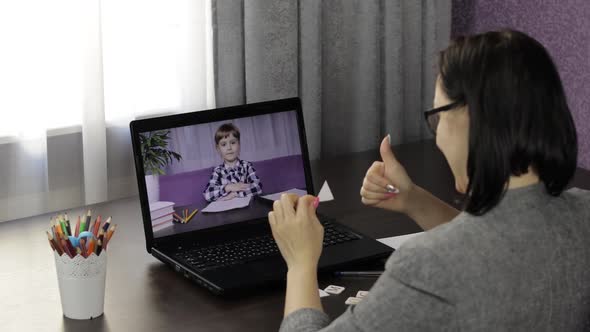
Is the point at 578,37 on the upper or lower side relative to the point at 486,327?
upper

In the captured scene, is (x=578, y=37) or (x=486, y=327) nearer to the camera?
(x=486, y=327)

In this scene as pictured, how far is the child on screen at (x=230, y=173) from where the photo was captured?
61.6 inches

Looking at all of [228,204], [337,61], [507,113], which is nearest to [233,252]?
[228,204]

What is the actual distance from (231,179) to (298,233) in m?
0.45

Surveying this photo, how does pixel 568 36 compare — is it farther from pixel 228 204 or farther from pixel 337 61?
pixel 228 204

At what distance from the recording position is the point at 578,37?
227 centimetres

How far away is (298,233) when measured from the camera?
1.15 meters

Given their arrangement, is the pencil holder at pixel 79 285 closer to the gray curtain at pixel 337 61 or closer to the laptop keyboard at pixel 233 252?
the laptop keyboard at pixel 233 252

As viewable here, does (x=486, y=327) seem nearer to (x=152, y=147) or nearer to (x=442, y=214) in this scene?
(x=442, y=214)

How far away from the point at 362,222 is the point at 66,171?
0.73 metres

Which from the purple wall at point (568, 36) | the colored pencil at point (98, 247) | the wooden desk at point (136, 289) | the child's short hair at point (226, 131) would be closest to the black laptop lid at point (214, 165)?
the child's short hair at point (226, 131)

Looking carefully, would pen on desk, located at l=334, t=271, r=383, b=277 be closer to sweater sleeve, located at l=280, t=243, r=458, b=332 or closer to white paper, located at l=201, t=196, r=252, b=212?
white paper, located at l=201, t=196, r=252, b=212

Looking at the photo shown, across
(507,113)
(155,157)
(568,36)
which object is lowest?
(155,157)

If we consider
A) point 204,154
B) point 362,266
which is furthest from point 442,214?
point 204,154
